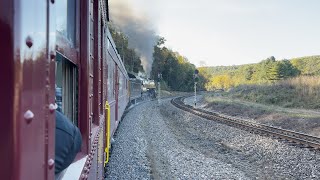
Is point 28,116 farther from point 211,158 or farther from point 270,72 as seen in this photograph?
point 270,72

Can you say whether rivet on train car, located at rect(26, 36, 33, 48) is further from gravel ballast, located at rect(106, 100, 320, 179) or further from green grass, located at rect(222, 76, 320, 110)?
green grass, located at rect(222, 76, 320, 110)

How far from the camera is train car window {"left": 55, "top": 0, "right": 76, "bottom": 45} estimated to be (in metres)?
1.96

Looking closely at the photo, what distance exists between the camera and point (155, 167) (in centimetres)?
956

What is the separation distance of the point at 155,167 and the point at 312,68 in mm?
105807

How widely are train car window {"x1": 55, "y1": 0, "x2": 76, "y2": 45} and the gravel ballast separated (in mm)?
5326

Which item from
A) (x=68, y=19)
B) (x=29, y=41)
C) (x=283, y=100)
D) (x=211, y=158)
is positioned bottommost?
(x=211, y=158)

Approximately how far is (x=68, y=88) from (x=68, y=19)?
1.55 feet

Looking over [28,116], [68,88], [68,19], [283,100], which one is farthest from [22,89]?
[283,100]

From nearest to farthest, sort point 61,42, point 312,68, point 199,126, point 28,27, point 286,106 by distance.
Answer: point 28,27 → point 61,42 → point 199,126 → point 286,106 → point 312,68

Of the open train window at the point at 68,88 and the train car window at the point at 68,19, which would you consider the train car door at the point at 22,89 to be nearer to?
the train car window at the point at 68,19

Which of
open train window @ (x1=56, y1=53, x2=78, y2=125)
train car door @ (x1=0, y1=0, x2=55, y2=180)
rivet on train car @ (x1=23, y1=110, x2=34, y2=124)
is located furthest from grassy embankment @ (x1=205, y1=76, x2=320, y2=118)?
rivet on train car @ (x1=23, y1=110, x2=34, y2=124)

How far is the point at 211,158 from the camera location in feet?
38.0

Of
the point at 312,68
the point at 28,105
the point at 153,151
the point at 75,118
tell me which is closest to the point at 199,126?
the point at 153,151

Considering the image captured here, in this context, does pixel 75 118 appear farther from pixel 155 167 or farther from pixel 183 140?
pixel 183 140
